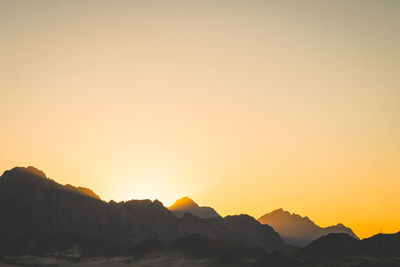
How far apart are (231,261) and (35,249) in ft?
267

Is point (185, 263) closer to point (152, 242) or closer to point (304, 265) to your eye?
point (152, 242)

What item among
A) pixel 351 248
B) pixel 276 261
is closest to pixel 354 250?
pixel 351 248

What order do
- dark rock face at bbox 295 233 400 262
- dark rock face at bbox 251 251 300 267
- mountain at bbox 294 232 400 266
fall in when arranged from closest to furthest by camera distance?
mountain at bbox 294 232 400 266, dark rock face at bbox 251 251 300 267, dark rock face at bbox 295 233 400 262

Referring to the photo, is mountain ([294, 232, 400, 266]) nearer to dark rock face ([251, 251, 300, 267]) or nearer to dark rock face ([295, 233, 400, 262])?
dark rock face ([295, 233, 400, 262])

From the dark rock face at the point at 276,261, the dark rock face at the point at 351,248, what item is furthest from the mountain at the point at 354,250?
the dark rock face at the point at 276,261

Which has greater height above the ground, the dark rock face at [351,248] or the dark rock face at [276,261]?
the dark rock face at [351,248]

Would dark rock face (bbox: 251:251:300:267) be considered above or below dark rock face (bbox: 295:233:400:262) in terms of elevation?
below

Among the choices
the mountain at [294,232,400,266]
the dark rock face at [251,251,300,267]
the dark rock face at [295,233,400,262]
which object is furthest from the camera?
the dark rock face at [295,233,400,262]

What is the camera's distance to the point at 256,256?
16162 centimetres

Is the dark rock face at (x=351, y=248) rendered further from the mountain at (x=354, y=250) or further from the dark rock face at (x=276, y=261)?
the dark rock face at (x=276, y=261)

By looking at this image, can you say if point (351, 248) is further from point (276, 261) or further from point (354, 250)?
point (276, 261)

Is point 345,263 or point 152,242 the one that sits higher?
point 152,242

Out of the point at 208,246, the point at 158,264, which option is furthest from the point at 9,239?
the point at 208,246

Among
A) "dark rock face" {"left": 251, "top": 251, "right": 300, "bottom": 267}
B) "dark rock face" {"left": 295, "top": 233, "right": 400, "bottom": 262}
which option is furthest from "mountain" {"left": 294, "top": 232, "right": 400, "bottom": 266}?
"dark rock face" {"left": 251, "top": 251, "right": 300, "bottom": 267}
